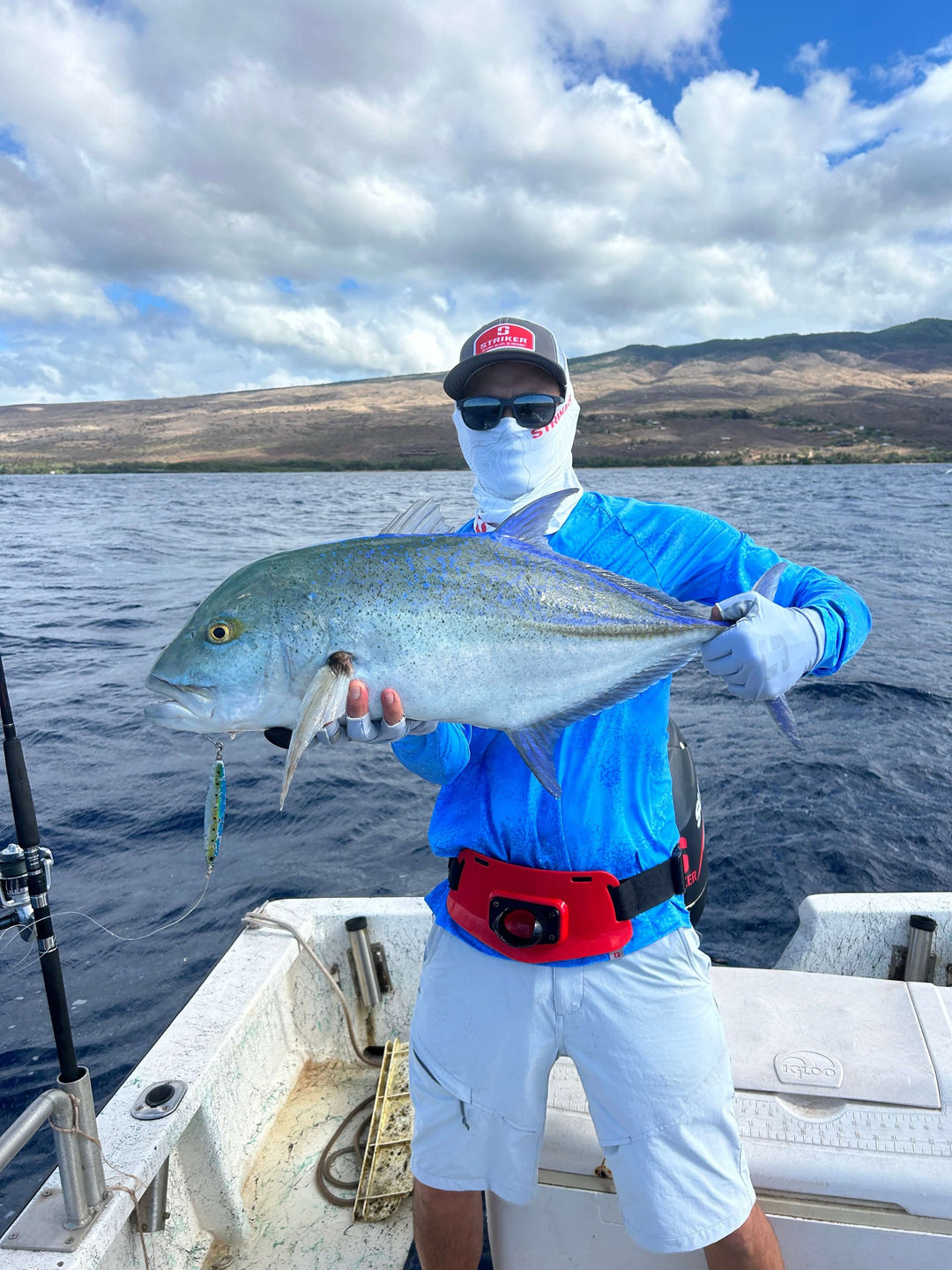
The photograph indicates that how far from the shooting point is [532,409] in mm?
2793

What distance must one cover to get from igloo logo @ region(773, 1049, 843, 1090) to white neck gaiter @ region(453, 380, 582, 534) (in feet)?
6.81

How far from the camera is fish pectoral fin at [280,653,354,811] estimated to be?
205 cm

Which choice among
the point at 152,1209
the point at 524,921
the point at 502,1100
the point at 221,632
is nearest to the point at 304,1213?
the point at 152,1209

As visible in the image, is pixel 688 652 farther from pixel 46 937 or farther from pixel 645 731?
pixel 46 937

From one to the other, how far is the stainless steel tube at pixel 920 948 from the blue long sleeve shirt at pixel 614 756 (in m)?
2.11

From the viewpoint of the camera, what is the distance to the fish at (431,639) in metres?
2.13

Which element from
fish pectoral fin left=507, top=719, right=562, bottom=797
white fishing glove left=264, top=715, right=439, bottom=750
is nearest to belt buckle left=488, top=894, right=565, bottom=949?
fish pectoral fin left=507, top=719, right=562, bottom=797

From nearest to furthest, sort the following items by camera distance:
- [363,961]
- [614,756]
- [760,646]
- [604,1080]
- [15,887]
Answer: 1. [604,1080]
2. [760,646]
3. [614,756]
4. [15,887]
5. [363,961]

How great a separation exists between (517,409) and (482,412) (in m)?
0.13

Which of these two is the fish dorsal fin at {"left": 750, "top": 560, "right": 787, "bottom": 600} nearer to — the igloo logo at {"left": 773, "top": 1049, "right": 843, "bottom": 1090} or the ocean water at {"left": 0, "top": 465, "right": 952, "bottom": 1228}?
the igloo logo at {"left": 773, "top": 1049, "right": 843, "bottom": 1090}

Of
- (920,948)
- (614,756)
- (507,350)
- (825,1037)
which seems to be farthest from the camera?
(920,948)

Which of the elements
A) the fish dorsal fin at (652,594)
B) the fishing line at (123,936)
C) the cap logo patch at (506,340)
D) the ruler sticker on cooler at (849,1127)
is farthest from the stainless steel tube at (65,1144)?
the fishing line at (123,936)

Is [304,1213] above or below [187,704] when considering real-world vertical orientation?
below

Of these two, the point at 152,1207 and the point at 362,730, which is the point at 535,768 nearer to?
the point at 362,730
